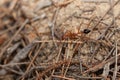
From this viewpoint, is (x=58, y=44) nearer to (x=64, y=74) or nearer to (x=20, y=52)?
(x=64, y=74)

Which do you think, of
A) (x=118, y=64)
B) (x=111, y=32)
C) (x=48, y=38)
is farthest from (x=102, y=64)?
(x=48, y=38)

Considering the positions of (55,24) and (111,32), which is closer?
(111,32)

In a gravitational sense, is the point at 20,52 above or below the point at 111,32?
below

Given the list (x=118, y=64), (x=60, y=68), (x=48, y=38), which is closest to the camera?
(x=118, y=64)

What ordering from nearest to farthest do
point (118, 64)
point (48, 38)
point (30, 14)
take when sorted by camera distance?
point (118, 64) → point (48, 38) → point (30, 14)

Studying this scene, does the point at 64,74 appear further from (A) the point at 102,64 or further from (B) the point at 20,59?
(B) the point at 20,59

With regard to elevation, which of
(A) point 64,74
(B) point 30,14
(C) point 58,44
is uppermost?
(B) point 30,14
